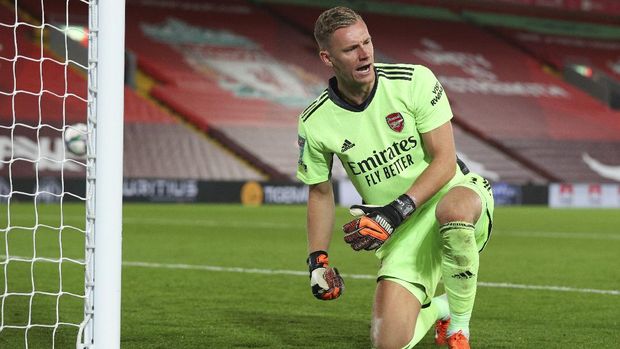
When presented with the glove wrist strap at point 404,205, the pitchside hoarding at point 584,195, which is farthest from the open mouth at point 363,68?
the pitchside hoarding at point 584,195

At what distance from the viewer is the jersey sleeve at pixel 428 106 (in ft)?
14.3

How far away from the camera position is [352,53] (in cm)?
415

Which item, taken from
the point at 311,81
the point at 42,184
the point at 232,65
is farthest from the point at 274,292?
the point at 311,81

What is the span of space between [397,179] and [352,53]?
679 millimetres

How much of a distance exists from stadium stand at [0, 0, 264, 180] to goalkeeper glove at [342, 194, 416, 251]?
18034 mm

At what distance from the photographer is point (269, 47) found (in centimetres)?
2711

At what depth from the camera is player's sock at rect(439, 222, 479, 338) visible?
4.18 m

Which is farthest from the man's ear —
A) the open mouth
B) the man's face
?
the open mouth

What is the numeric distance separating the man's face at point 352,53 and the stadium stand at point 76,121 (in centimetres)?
1783

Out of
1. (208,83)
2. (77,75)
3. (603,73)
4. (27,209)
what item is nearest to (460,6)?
(603,73)

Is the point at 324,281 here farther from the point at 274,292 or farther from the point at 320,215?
the point at 274,292

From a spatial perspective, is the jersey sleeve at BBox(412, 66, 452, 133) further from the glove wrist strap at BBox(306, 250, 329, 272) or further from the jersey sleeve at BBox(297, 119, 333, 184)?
the glove wrist strap at BBox(306, 250, 329, 272)

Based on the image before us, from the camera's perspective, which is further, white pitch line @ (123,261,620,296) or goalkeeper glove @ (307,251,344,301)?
white pitch line @ (123,261,620,296)

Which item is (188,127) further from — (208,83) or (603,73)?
(603,73)
